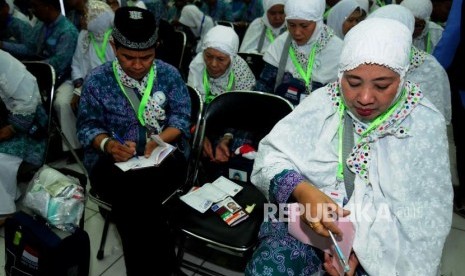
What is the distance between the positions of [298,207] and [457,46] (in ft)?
6.07

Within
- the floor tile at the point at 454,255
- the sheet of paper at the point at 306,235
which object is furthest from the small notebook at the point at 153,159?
the floor tile at the point at 454,255

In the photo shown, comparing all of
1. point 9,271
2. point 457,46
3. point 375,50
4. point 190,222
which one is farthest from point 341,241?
point 457,46

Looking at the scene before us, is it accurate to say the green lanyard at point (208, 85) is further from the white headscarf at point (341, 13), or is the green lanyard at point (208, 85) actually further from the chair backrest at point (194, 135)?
the white headscarf at point (341, 13)

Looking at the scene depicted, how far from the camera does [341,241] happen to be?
46.4 inches

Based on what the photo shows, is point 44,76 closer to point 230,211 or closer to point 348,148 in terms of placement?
point 230,211

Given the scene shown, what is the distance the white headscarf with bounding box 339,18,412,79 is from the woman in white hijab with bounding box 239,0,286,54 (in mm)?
2841

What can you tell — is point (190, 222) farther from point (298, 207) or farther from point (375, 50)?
point (375, 50)

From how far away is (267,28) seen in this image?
4.05m

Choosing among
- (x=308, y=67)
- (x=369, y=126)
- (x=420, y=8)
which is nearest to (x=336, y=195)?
(x=369, y=126)

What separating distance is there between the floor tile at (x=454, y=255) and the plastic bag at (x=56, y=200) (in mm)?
2062

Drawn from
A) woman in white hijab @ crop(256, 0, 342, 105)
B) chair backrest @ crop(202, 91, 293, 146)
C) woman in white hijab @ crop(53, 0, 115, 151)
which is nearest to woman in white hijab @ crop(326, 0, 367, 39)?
woman in white hijab @ crop(256, 0, 342, 105)

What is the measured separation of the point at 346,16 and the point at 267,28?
0.87 meters

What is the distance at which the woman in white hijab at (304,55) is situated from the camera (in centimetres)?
256

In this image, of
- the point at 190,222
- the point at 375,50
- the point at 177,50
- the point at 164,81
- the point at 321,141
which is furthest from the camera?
the point at 177,50
